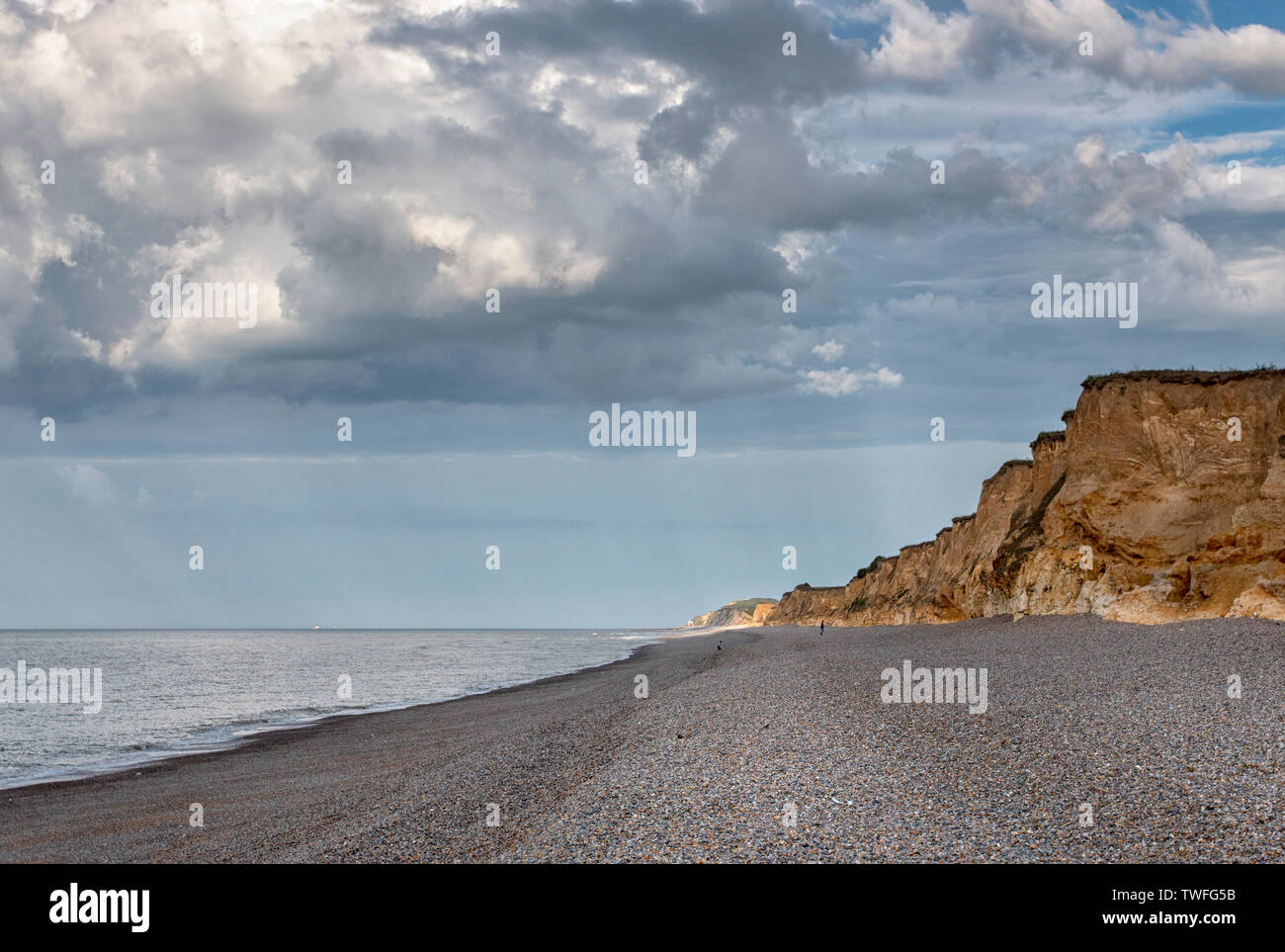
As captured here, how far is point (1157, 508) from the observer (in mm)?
39344

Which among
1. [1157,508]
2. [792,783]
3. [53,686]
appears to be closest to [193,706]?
[53,686]

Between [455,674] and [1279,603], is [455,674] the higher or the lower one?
the lower one

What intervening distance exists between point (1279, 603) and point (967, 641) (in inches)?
461

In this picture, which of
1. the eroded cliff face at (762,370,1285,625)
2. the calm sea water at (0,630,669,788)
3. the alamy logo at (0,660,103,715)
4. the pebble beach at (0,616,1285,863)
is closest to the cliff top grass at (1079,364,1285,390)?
the eroded cliff face at (762,370,1285,625)

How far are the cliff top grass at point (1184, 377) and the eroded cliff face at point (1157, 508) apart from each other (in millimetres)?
64

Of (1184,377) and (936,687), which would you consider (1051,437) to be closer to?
(1184,377)

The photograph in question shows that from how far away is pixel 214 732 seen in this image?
109 ft
